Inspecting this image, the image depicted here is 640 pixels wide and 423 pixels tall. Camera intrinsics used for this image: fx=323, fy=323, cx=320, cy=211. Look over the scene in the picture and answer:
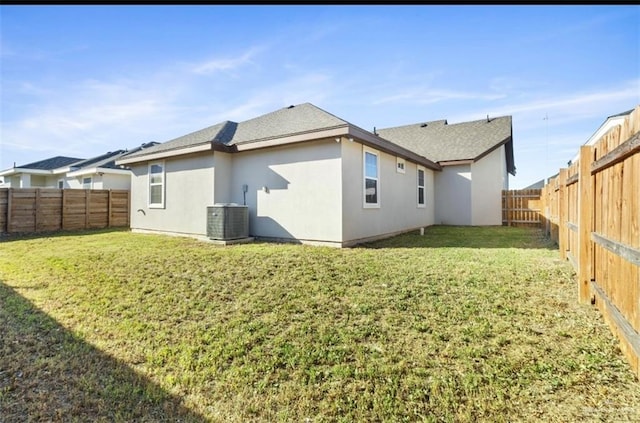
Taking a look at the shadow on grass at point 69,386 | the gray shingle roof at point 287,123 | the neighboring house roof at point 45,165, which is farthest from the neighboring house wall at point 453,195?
the neighboring house roof at point 45,165

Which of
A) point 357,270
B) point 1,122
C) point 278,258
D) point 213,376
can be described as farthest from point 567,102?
point 1,122

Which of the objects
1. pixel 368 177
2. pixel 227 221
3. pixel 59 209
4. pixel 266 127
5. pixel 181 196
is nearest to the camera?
pixel 227 221

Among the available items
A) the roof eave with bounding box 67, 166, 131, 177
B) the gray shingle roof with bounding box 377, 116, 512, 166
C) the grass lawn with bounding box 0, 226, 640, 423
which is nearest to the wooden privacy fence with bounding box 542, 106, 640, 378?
the grass lawn with bounding box 0, 226, 640, 423

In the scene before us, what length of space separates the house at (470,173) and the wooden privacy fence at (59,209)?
1377 cm

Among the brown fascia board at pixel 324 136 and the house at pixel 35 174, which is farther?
the house at pixel 35 174

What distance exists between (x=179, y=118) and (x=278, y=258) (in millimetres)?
6987

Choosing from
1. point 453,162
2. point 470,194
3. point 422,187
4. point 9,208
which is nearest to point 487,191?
point 470,194

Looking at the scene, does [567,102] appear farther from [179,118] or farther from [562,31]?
[179,118]

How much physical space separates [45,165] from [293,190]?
22.0m

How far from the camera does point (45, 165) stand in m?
21.3

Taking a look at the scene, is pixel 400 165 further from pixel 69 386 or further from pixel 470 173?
pixel 69 386

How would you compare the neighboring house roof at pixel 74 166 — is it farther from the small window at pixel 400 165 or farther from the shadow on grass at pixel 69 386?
the shadow on grass at pixel 69 386

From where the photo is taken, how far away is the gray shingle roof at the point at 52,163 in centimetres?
2053

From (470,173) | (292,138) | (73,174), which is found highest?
(73,174)
